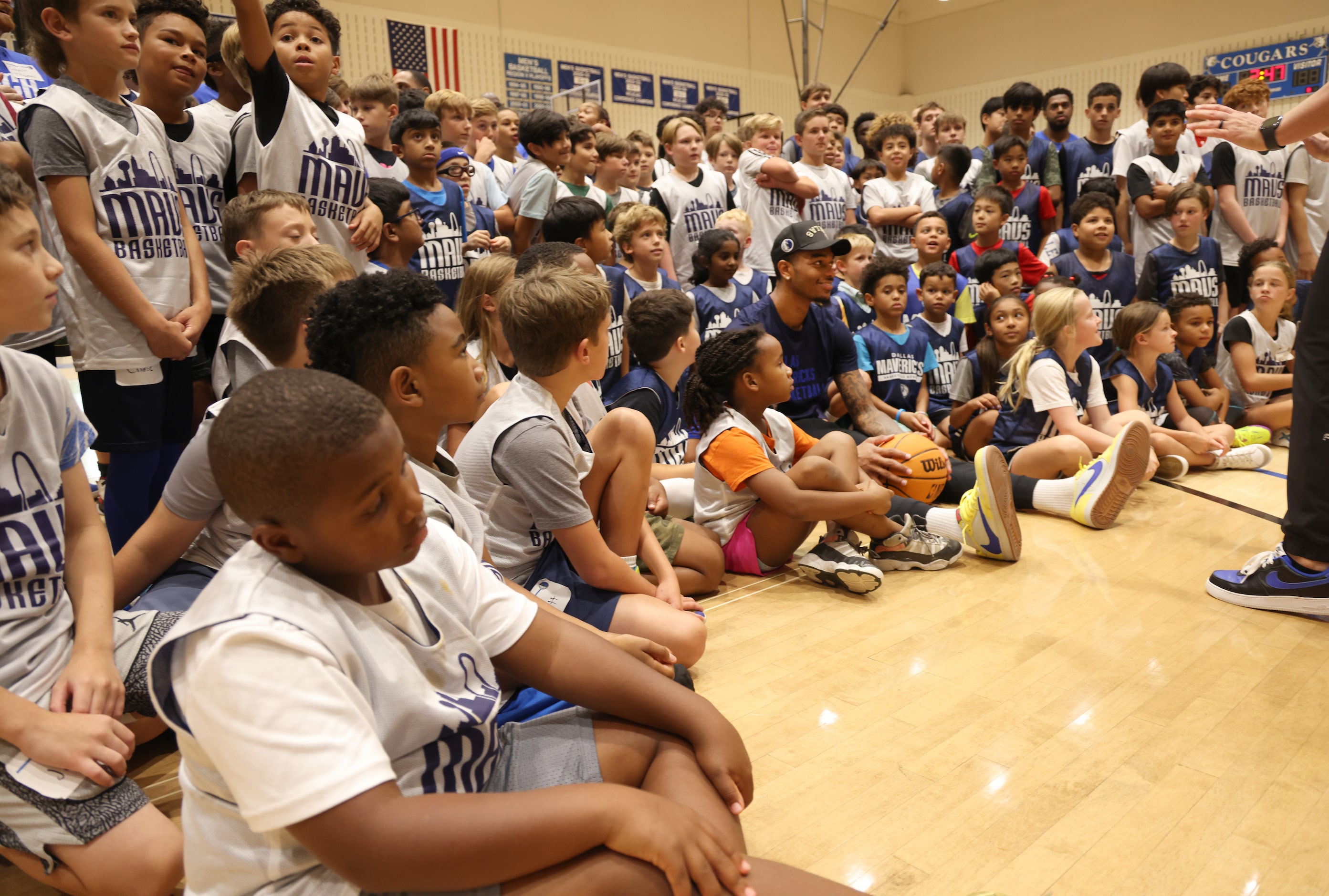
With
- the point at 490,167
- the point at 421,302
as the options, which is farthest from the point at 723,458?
the point at 490,167

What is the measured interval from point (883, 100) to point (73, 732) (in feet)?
48.0

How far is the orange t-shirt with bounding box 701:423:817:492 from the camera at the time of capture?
2.67 meters

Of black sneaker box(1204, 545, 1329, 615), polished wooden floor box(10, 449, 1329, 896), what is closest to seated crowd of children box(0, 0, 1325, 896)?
polished wooden floor box(10, 449, 1329, 896)

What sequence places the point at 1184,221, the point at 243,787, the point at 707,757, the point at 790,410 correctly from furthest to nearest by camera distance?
1. the point at 1184,221
2. the point at 790,410
3. the point at 707,757
4. the point at 243,787

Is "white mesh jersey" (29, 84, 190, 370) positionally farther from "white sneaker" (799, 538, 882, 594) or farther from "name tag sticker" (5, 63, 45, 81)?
"white sneaker" (799, 538, 882, 594)

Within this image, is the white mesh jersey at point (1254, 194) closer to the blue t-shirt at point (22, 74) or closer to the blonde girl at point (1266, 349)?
the blonde girl at point (1266, 349)

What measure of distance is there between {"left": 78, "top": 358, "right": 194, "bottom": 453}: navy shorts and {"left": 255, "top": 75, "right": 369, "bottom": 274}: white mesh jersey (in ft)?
2.05

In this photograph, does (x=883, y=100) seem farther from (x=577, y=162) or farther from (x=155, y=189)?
(x=155, y=189)

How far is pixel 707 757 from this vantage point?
1.17m

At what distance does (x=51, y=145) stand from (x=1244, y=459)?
479 cm

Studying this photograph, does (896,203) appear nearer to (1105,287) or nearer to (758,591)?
(1105,287)

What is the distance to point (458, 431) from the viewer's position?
2.62 meters

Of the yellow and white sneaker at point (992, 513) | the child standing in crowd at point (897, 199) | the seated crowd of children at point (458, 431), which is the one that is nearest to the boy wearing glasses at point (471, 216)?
the seated crowd of children at point (458, 431)

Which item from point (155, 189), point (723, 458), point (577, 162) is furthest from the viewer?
point (577, 162)
